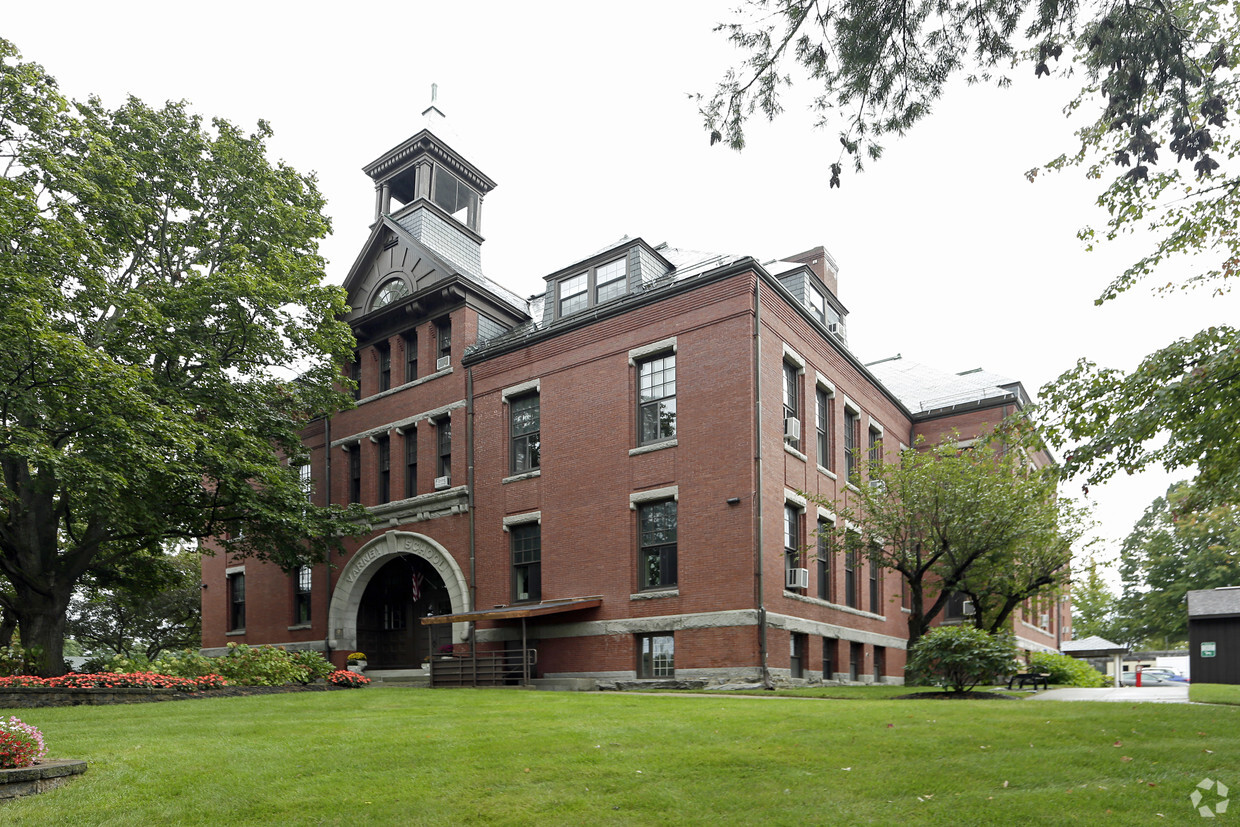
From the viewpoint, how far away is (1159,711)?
41.2 feet

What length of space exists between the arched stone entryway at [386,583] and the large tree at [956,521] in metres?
12.5

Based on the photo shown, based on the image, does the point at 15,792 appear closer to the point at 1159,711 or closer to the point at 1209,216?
the point at 1159,711

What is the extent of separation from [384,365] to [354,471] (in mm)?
3895

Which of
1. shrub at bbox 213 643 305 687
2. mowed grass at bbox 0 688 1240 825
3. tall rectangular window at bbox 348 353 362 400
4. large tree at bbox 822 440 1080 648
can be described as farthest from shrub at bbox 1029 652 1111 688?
tall rectangular window at bbox 348 353 362 400

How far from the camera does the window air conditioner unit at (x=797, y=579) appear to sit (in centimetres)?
2238

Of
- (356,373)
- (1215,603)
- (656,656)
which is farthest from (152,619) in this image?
(1215,603)

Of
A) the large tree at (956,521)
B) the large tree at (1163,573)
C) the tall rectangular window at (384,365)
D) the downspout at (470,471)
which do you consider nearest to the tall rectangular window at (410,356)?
the tall rectangular window at (384,365)

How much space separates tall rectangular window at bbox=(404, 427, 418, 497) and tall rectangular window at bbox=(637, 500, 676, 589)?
9275mm

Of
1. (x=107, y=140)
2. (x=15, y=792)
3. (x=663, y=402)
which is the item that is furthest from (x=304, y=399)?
(x=15, y=792)

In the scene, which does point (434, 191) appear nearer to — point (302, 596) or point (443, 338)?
point (443, 338)

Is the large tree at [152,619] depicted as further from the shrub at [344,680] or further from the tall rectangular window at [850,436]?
the tall rectangular window at [850,436]

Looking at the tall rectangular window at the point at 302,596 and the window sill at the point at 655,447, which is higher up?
the window sill at the point at 655,447

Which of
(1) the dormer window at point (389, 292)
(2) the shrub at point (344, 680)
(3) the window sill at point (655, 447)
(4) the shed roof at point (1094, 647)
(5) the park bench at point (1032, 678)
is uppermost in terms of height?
(1) the dormer window at point (389, 292)

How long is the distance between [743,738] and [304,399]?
18757 mm
